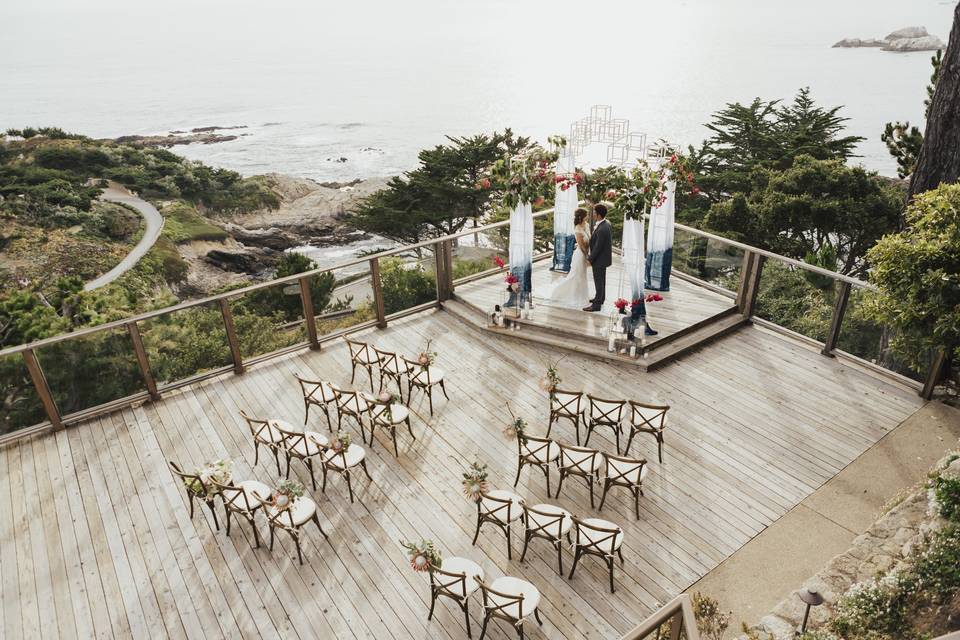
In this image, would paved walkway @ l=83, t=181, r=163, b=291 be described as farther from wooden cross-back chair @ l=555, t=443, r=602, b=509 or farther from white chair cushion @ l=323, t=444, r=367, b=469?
wooden cross-back chair @ l=555, t=443, r=602, b=509

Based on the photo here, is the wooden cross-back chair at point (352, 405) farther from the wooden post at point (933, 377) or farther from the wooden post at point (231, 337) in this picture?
the wooden post at point (933, 377)

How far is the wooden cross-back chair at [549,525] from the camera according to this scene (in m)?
5.52

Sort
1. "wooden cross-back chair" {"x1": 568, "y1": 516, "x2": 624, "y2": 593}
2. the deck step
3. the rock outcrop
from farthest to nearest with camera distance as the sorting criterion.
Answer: the rock outcrop < the deck step < "wooden cross-back chair" {"x1": 568, "y1": 516, "x2": 624, "y2": 593}

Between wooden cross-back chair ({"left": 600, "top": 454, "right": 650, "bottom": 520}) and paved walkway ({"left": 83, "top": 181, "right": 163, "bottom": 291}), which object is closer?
wooden cross-back chair ({"left": 600, "top": 454, "right": 650, "bottom": 520})

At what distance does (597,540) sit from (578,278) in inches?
211

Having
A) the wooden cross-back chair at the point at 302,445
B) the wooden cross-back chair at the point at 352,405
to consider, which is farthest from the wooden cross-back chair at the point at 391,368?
the wooden cross-back chair at the point at 302,445

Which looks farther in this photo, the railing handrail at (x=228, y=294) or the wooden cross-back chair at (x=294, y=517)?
the railing handrail at (x=228, y=294)

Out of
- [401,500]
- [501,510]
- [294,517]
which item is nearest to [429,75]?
[401,500]

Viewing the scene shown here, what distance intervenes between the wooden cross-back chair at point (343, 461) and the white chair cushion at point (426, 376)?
1.52 metres

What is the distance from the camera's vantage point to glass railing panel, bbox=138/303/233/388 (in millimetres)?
8266

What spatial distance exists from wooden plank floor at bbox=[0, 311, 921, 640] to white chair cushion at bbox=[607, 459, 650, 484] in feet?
1.43

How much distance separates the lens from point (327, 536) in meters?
6.24

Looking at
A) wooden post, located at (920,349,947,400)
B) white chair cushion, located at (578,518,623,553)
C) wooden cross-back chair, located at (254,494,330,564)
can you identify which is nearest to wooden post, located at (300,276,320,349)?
wooden cross-back chair, located at (254,494,330,564)

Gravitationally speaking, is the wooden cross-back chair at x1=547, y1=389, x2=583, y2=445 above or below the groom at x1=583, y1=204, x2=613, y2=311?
below
